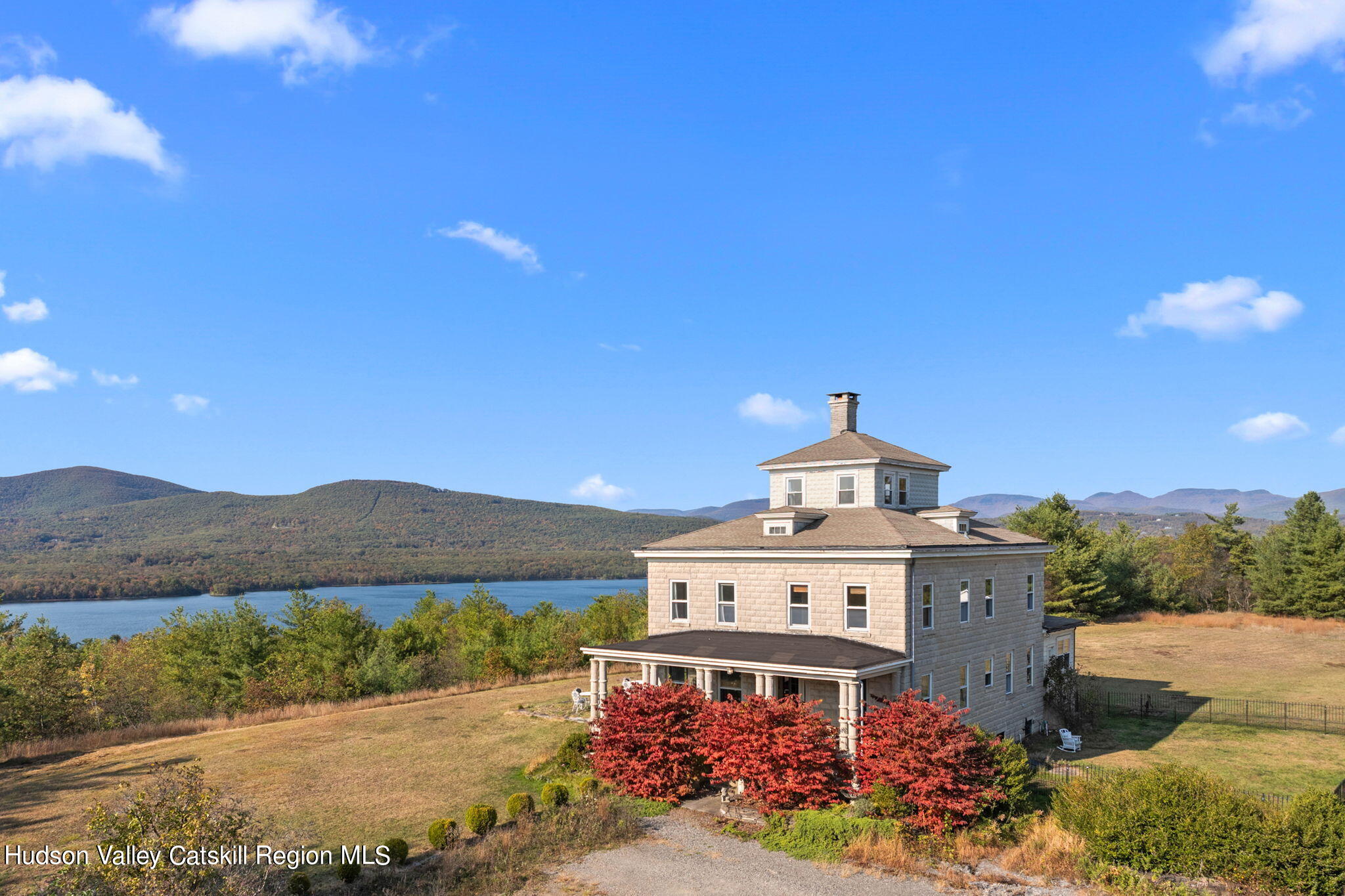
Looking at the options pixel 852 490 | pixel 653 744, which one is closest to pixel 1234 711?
pixel 852 490

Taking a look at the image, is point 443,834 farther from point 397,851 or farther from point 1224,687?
point 1224,687

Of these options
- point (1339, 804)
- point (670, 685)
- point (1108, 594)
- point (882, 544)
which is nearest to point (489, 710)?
point (670, 685)

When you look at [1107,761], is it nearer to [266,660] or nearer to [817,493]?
[817,493]

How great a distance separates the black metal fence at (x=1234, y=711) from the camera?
29078 millimetres

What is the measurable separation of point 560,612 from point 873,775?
42538 mm

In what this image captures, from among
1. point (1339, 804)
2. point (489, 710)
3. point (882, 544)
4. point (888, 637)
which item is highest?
point (882, 544)

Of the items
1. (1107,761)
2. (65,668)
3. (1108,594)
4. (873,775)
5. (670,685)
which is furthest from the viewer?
(1108,594)

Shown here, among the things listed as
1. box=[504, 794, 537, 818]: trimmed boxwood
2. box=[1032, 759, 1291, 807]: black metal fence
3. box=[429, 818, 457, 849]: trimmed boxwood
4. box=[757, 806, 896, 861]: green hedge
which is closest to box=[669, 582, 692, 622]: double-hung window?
box=[504, 794, 537, 818]: trimmed boxwood

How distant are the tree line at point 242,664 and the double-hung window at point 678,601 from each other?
18400 mm

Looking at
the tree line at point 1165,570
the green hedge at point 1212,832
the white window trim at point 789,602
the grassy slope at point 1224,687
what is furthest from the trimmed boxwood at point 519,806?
the tree line at point 1165,570

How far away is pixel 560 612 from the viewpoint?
2285 inches

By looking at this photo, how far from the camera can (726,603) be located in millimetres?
24312

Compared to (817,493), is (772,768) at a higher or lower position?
lower

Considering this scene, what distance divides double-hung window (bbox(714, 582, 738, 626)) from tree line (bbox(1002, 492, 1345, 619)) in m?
39.0
